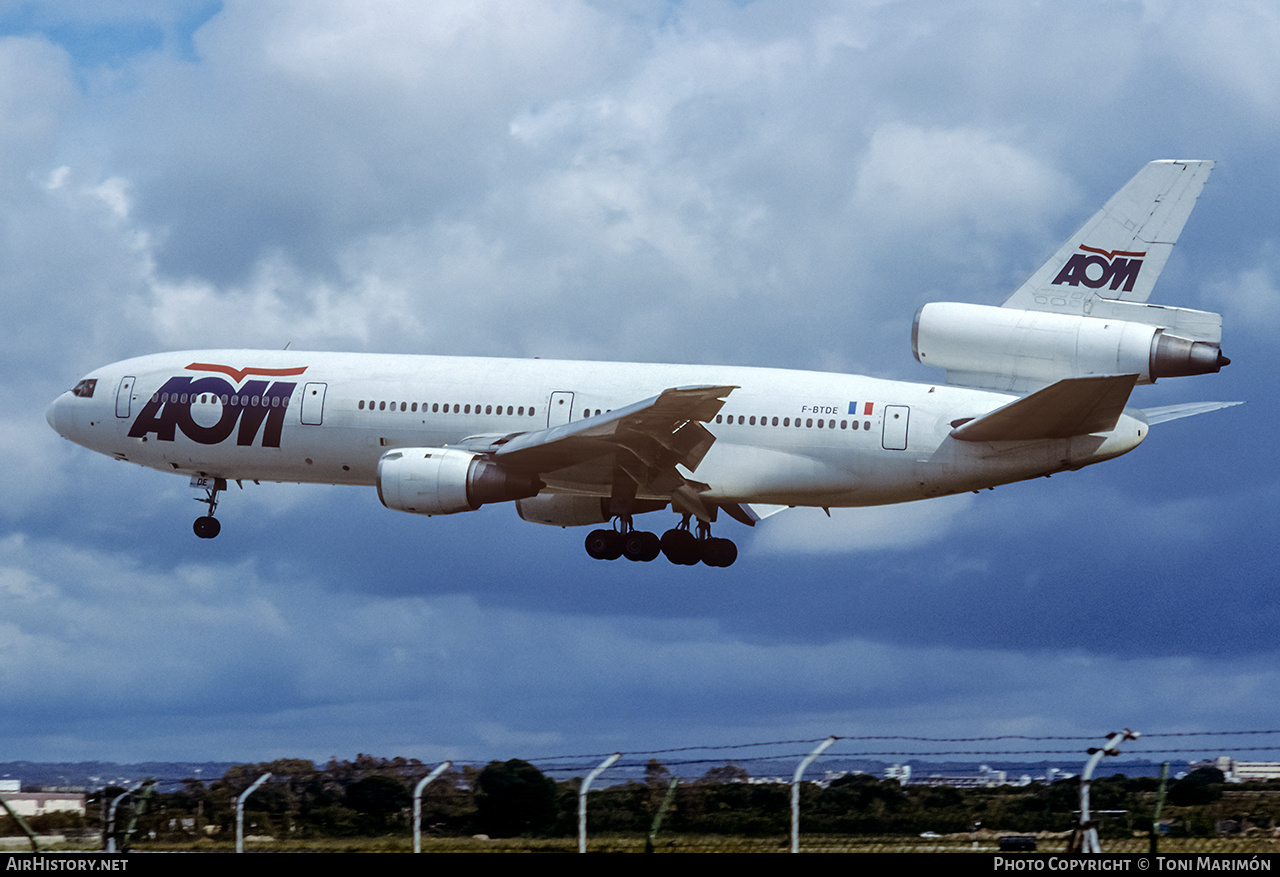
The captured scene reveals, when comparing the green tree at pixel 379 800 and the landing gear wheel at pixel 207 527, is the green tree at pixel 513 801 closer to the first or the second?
the green tree at pixel 379 800

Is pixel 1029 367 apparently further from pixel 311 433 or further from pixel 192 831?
pixel 192 831

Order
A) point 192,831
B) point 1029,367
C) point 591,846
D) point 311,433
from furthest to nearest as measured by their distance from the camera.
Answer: point 311,433
point 1029,367
point 192,831
point 591,846

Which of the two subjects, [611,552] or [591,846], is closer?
[591,846]

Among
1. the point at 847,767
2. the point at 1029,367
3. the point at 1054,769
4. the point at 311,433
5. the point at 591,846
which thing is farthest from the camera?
the point at 311,433

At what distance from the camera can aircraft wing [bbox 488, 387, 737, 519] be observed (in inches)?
1293

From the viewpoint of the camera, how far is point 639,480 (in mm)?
36281

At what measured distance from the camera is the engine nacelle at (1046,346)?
108ft

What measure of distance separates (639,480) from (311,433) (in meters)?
8.30

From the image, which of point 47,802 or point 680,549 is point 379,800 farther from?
point 680,549

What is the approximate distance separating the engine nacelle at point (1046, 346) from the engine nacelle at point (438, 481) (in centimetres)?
1061

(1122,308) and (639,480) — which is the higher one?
(1122,308)

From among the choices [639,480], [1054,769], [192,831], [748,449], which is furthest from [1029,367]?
[192,831]

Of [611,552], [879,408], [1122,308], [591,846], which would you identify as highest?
[1122,308]

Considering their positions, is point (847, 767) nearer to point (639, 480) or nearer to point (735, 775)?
point (735, 775)
